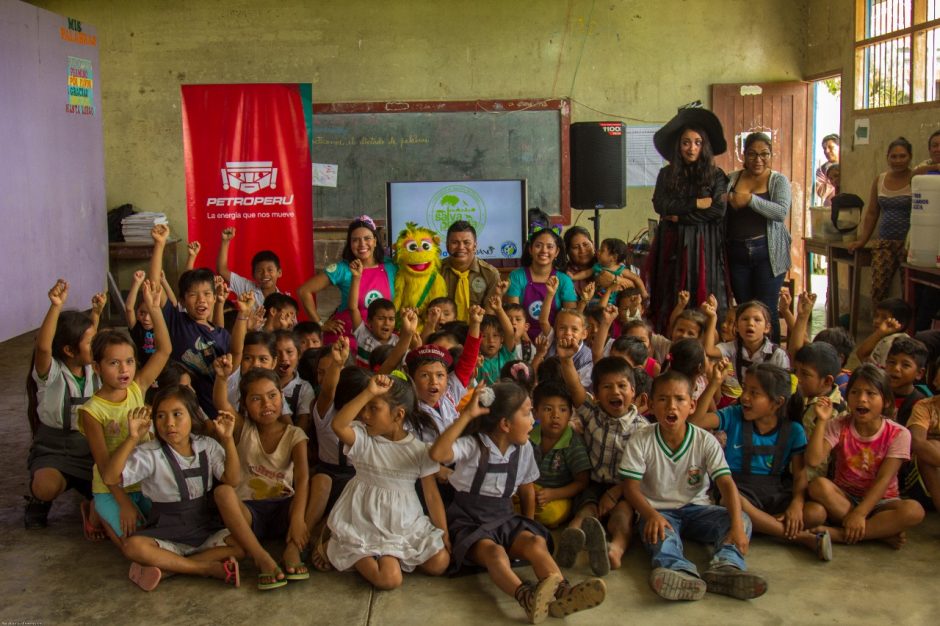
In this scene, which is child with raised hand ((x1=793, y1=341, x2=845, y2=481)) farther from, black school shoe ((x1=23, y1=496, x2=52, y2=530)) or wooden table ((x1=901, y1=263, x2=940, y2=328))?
black school shoe ((x1=23, y1=496, x2=52, y2=530))

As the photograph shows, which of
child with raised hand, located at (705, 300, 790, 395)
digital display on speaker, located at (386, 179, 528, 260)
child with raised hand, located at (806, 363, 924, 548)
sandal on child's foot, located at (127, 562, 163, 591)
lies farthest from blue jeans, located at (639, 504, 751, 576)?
digital display on speaker, located at (386, 179, 528, 260)

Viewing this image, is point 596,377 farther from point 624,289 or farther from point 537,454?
point 624,289

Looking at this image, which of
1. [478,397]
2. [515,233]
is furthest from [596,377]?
[515,233]

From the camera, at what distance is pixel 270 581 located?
3.22 m

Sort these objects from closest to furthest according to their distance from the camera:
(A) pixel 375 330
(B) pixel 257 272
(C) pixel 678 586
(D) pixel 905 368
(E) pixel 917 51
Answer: (C) pixel 678 586 < (D) pixel 905 368 < (A) pixel 375 330 < (B) pixel 257 272 < (E) pixel 917 51

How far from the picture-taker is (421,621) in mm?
3014

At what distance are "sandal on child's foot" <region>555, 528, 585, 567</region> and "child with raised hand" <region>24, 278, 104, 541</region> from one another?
1.75m

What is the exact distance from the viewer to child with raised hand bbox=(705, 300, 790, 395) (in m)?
4.29

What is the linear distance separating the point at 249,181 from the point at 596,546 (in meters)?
2.97

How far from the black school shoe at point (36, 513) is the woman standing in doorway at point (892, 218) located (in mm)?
5197

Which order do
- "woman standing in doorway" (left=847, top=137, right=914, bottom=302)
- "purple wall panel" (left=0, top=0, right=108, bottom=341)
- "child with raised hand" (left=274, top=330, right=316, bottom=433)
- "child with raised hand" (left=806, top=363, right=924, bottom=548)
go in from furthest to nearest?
1. "woman standing in doorway" (left=847, top=137, right=914, bottom=302)
2. "purple wall panel" (left=0, top=0, right=108, bottom=341)
3. "child with raised hand" (left=274, top=330, right=316, bottom=433)
4. "child with raised hand" (left=806, top=363, right=924, bottom=548)

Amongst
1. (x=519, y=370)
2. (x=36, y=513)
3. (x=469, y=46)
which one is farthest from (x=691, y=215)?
(x=469, y=46)

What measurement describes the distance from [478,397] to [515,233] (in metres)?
3.73

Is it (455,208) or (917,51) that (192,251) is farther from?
(917,51)
